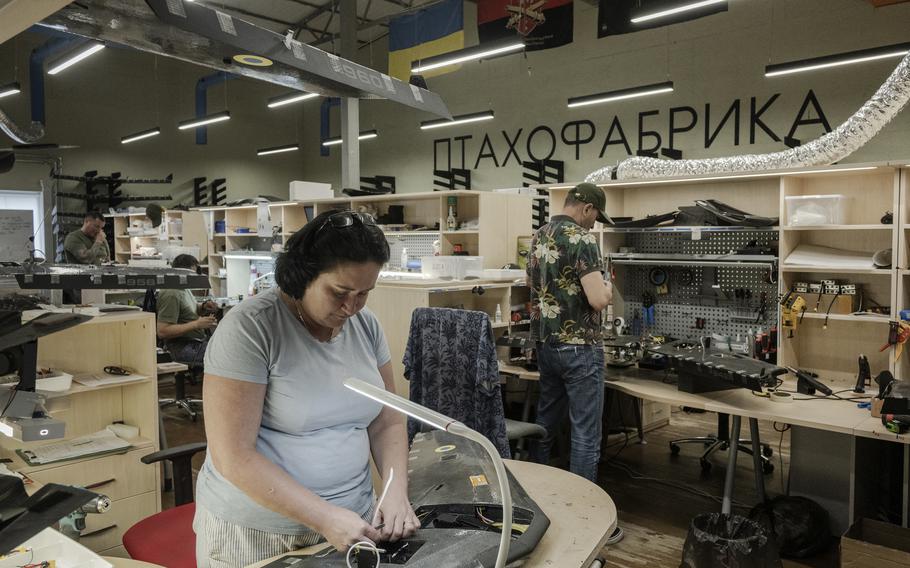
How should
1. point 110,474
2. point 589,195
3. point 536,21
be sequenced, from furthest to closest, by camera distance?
point 536,21, point 589,195, point 110,474

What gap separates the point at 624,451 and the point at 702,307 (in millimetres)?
1166

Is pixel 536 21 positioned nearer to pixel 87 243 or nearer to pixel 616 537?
pixel 87 243

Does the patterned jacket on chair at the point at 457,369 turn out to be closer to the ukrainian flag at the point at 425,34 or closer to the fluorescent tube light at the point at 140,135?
the ukrainian flag at the point at 425,34

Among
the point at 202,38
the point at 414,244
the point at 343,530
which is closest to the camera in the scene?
the point at 343,530

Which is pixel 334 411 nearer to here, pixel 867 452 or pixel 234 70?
pixel 234 70

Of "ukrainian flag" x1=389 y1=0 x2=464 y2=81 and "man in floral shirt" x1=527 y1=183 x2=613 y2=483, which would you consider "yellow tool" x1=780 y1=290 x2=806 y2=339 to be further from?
"ukrainian flag" x1=389 y1=0 x2=464 y2=81

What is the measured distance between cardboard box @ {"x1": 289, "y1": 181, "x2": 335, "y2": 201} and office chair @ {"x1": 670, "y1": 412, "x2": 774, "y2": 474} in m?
4.78

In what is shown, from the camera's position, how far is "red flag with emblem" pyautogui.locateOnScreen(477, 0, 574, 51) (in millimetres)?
7648

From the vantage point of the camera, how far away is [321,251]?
1.34m

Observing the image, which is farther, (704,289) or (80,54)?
(80,54)

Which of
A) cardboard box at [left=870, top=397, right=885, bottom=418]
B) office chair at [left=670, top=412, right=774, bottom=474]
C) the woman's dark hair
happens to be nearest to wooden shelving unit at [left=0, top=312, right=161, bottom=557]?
the woman's dark hair

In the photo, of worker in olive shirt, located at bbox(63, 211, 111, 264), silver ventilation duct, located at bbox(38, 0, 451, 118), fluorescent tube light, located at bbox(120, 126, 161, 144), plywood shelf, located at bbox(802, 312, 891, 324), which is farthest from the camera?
fluorescent tube light, located at bbox(120, 126, 161, 144)

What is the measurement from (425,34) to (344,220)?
8.06 metres

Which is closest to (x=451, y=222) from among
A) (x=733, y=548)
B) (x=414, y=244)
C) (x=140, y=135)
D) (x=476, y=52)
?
(x=414, y=244)
